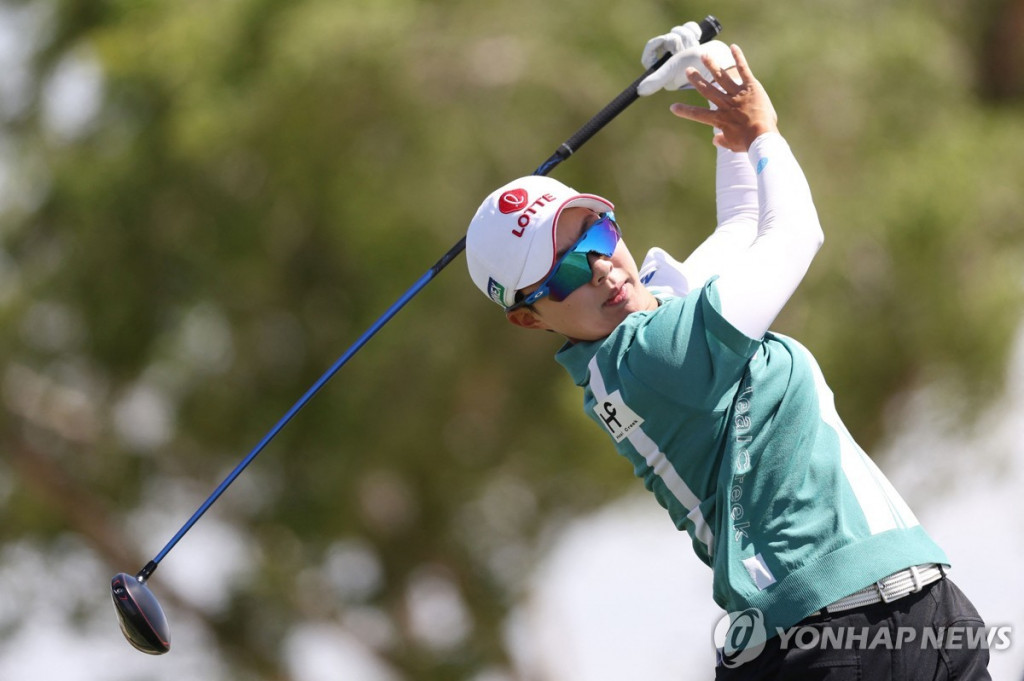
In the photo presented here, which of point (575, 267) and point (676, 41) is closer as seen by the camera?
point (575, 267)

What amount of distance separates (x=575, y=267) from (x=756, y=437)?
A: 1.26ft

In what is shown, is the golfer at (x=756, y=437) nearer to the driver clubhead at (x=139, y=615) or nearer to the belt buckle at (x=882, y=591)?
the belt buckle at (x=882, y=591)

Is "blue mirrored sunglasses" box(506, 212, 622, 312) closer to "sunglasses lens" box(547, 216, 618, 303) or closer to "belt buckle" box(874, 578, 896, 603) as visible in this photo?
"sunglasses lens" box(547, 216, 618, 303)

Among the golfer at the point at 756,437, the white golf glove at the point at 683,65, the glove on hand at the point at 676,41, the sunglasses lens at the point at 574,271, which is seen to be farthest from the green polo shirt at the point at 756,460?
the glove on hand at the point at 676,41

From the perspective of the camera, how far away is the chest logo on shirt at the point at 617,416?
1989 millimetres

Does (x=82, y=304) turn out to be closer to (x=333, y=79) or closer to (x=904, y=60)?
(x=333, y=79)

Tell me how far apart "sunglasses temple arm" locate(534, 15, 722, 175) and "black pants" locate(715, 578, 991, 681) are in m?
0.96

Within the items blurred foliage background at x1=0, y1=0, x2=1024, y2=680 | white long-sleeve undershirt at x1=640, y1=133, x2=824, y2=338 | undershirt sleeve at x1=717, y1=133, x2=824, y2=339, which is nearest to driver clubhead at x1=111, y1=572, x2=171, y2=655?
white long-sleeve undershirt at x1=640, y1=133, x2=824, y2=338

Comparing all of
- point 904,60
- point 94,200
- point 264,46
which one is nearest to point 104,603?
point 94,200

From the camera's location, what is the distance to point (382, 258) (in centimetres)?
667

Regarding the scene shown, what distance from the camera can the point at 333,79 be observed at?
6.78 metres

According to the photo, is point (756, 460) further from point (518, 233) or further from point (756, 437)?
point (518, 233)

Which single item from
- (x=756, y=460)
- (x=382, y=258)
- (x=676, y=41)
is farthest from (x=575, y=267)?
(x=382, y=258)

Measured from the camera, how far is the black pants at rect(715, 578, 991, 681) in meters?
1.88
